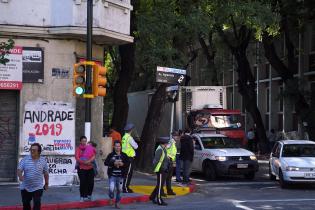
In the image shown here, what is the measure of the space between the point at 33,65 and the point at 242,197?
23.4ft

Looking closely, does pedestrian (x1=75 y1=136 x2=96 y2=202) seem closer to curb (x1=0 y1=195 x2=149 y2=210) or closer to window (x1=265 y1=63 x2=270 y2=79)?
curb (x1=0 y1=195 x2=149 y2=210)

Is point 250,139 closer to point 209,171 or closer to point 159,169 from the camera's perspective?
point 209,171

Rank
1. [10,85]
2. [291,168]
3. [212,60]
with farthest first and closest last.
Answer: [212,60]
[291,168]
[10,85]

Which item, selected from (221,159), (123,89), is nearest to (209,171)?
(221,159)

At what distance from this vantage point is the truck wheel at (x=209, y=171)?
72.5 feet

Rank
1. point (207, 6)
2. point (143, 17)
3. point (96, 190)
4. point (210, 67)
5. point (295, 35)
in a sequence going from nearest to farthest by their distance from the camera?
point (96, 190), point (143, 17), point (207, 6), point (295, 35), point (210, 67)

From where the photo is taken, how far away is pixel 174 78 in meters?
18.3

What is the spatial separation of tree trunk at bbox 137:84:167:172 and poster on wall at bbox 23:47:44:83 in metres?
7.65

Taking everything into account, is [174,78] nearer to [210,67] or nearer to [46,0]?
[46,0]

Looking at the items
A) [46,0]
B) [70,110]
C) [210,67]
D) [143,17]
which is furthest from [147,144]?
[210,67]

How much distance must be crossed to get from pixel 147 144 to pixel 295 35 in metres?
15.6

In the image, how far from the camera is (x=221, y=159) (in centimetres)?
2180

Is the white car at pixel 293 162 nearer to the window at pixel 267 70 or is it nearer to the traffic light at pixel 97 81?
the traffic light at pixel 97 81

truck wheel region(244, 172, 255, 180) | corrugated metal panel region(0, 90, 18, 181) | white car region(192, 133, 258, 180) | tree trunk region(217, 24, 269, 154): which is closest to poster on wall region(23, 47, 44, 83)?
corrugated metal panel region(0, 90, 18, 181)
